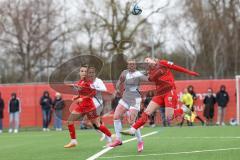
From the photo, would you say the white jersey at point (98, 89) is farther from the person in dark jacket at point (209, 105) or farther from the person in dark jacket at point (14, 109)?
the person in dark jacket at point (209, 105)

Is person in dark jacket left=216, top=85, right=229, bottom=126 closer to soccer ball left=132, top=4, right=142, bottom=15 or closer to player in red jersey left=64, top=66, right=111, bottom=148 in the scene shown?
player in red jersey left=64, top=66, right=111, bottom=148

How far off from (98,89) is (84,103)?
0.55 meters

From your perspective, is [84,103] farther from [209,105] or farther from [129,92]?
[209,105]

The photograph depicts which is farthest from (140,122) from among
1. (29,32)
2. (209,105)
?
(29,32)

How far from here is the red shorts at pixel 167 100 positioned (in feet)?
50.2

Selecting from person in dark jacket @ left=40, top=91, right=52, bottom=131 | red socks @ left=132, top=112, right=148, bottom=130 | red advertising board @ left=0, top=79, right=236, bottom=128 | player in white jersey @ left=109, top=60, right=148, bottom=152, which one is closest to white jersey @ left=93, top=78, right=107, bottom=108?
player in white jersey @ left=109, top=60, right=148, bottom=152

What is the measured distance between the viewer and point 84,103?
1691cm

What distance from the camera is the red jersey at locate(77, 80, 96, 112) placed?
55.0 ft

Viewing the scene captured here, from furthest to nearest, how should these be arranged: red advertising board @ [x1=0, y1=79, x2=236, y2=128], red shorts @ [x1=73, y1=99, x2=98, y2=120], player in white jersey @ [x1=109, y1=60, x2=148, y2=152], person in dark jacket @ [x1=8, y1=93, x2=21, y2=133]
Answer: red advertising board @ [x1=0, y1=79, x2=236, y2=128] → person in dark jacket @ [x1=8, y1=93, x2=21, y2=133] → red shorts @ [x1=73, y1=99, x2=98, y2=120] → player in white jersey @ [x1=109, y1=60, x2=148, y2=152]

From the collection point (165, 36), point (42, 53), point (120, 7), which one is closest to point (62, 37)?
point (42, 53)

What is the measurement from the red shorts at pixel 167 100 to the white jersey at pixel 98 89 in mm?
1829

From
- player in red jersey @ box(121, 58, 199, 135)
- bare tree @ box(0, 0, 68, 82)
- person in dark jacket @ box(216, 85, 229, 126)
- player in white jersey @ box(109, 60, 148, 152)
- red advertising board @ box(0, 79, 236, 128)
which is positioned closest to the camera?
→ player in red jersey @ box(121, 58, 199, 135)

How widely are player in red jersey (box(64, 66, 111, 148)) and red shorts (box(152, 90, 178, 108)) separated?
81.0 inches

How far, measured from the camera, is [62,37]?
203 feet
